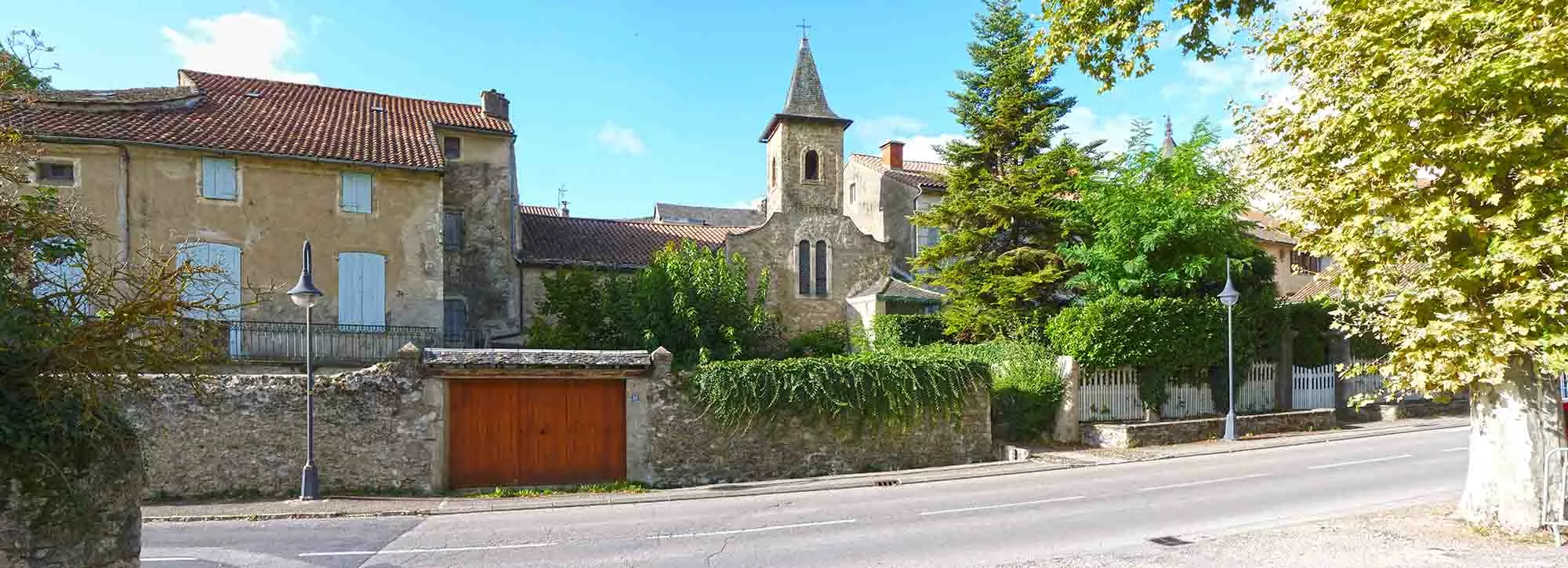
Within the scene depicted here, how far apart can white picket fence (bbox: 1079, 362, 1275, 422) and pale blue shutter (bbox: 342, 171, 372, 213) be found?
18781 millimetres

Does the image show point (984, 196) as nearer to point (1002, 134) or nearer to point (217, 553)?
point (1002, 134)

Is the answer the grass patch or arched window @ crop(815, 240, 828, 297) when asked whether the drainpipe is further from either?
arched window @ crop(815, 240, 828, 297)

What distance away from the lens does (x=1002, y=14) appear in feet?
72.4

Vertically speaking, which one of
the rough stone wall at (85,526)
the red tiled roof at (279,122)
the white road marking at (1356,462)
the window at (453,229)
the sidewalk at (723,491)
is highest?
the red tiled roof at (279,122)

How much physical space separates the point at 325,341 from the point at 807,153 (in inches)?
625

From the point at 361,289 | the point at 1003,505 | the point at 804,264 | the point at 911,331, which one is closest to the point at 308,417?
the point at 361,289

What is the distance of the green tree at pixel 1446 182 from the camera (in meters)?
7.12

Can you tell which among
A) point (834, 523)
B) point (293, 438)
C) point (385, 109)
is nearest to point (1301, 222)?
point (834, 523)

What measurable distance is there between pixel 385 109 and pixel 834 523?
2188 cm

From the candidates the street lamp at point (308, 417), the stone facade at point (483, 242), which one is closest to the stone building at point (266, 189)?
the stone facade at point (483, 242)

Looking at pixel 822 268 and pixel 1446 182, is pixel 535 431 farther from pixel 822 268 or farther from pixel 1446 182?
pixel 822 268

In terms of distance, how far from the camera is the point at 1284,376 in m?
22.2

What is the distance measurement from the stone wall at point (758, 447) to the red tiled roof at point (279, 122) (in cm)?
1133

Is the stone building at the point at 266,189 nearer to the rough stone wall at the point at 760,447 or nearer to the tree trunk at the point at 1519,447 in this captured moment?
the rough stone wall at the point at 760,447
